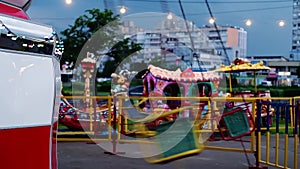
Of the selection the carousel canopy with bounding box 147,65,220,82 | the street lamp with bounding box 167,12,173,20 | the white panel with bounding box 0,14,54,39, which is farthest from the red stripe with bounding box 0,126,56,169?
the carousel canopy with bounding box 147,65,220,82

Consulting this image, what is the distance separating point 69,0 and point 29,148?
12501mm

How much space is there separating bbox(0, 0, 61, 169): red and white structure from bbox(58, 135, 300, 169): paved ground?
4177mm

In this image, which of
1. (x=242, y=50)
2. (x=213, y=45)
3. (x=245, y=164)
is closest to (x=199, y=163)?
(x=245, y=164)

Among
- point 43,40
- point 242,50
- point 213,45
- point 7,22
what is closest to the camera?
point 7,22

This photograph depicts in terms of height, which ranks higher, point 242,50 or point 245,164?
point 242,50

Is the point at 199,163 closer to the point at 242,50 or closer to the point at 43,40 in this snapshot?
the point at 43,40

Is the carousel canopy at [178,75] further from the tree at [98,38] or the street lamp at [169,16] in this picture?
the tree at [98,38]

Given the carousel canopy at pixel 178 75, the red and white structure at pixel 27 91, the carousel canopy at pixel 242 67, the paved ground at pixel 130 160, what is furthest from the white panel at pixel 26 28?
the carousel canopy at pixel 242 67

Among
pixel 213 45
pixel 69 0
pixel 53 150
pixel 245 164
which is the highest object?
pixel 69 0

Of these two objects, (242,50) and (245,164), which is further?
(242,50)

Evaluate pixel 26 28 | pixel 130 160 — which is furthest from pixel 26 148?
pixel 130 160

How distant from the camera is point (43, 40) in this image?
5.84 feet

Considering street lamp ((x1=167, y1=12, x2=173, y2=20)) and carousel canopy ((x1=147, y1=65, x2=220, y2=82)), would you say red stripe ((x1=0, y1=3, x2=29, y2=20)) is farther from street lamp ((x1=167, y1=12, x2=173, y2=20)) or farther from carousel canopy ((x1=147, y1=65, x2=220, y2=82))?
carousel canopy ((x1=147, y1=65, x2=220, y2=82))

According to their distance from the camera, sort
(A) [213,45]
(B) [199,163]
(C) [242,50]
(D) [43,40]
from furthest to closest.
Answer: (C) [242,50] → (A) [213,45] → (B) [199,163] → (D) [43,40]
